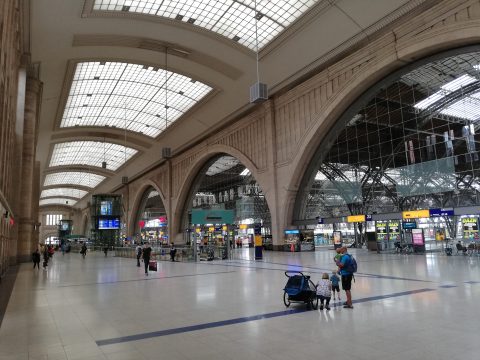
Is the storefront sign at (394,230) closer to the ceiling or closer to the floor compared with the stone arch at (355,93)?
closer to the floor

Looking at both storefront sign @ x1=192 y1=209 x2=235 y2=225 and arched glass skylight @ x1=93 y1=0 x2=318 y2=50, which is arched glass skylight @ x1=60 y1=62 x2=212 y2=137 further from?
storefront sign @ x1=192 y1=209 x2=235 y2=225

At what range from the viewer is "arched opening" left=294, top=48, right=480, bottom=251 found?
79.1 feet

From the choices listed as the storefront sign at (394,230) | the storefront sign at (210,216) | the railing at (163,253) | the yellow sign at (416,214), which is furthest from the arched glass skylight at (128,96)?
the yellow sign at (416,214)

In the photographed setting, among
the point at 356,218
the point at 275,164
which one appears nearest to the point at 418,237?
the point at 356,218

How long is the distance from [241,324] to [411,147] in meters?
24.0

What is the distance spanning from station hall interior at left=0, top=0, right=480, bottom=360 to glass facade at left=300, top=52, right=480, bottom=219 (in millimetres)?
108

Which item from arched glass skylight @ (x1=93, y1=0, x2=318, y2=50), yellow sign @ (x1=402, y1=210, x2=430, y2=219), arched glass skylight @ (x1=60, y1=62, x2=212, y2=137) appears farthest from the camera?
arched glass skylight @ (x1=60, y1=62, x2=212, y2=137)

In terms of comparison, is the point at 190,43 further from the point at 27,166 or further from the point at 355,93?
the point at 27,166

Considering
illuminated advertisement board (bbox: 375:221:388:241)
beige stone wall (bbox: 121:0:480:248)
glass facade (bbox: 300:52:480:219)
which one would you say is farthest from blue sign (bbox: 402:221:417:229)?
beige stone wall (bbox: 121:0:480:248)

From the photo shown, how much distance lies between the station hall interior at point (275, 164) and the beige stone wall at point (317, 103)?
0.44 ft

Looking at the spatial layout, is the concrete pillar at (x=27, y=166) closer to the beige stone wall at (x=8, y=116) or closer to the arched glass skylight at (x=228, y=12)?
the beige stone wall at (x=8, y=116)

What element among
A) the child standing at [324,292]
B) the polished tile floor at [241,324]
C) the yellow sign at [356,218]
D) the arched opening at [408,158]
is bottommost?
the polished tile floor at [241,324]

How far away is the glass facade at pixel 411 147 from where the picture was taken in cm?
2416

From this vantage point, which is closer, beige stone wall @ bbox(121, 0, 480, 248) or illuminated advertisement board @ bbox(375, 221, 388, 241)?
beige stone wall @ bbox(121, 0, 480, 248)
